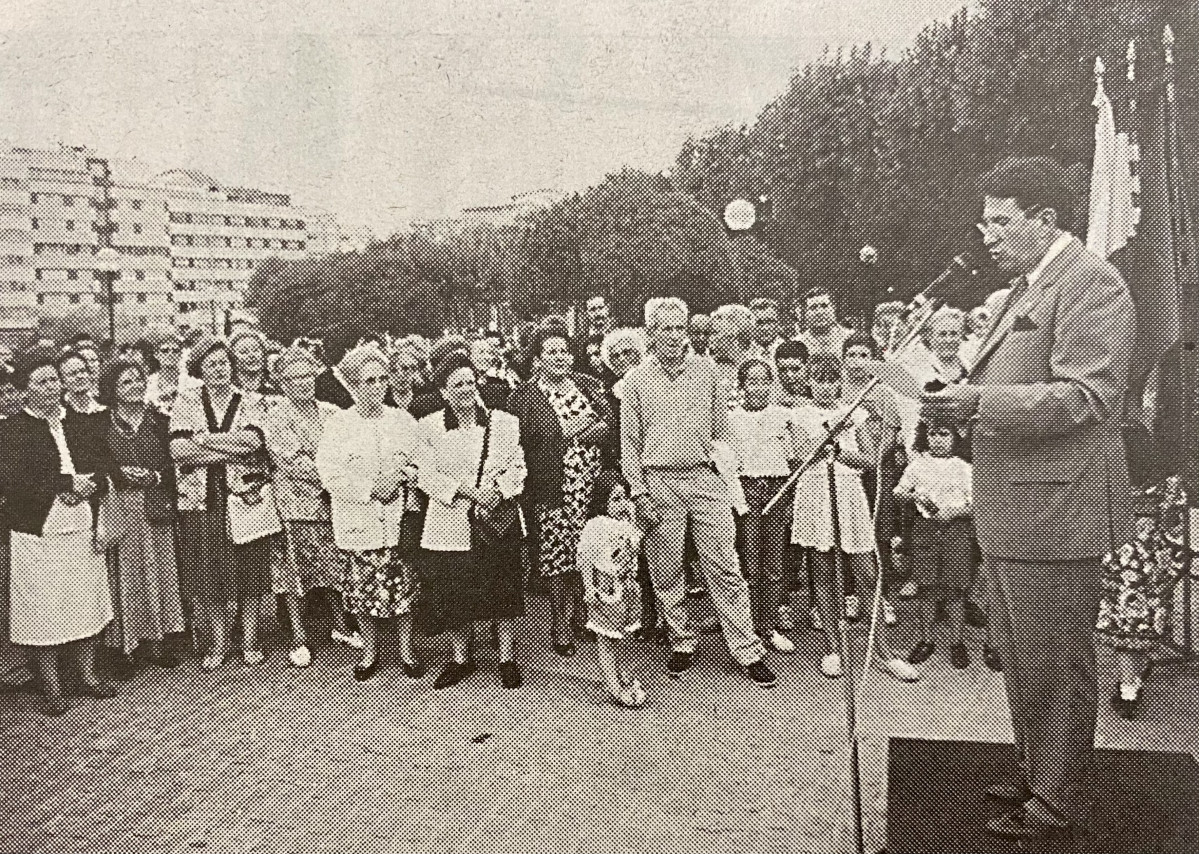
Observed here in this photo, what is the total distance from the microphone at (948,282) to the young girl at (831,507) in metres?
0.53

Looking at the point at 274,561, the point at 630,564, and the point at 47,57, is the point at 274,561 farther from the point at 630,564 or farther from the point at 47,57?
the point at 47,57

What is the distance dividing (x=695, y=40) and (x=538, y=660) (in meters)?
2.28

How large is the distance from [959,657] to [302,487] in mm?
2493

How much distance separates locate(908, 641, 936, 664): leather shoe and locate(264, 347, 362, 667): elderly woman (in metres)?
2.06

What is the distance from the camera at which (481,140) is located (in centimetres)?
381

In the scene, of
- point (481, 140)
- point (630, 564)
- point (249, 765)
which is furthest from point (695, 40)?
point (249, 765)

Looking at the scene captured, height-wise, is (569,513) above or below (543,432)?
below

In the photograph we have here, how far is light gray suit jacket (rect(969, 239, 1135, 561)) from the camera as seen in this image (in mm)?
2623

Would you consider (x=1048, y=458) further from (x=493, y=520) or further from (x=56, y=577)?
(x=56, y=577)

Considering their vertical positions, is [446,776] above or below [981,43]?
below

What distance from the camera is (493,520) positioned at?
13.6 feet

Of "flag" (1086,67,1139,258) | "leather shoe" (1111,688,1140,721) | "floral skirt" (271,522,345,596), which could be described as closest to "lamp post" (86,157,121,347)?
"floral skirt" (271,522,345,596)

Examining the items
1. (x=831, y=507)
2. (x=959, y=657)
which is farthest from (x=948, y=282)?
(x=959, y=657)

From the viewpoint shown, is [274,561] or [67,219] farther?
[274,561]
